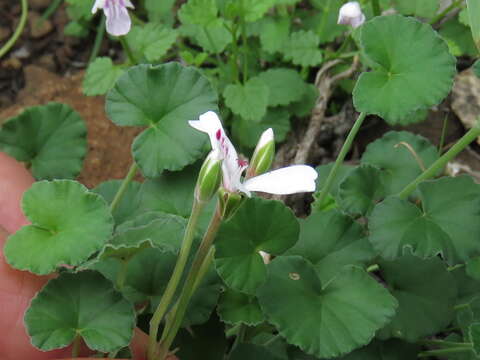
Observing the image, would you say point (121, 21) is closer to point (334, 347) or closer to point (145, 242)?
point (145, 242)

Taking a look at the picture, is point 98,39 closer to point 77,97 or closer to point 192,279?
point 77,97

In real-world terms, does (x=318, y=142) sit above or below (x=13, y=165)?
below

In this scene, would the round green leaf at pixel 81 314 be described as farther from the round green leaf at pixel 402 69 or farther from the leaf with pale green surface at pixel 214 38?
the leaf with pale green surface at pixel 214 38

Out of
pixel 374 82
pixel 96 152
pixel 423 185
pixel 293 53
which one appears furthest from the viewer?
pixel 96 152

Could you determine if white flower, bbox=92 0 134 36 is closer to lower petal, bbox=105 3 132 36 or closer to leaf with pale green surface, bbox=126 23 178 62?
lower petal, bbox=105 3 132 36

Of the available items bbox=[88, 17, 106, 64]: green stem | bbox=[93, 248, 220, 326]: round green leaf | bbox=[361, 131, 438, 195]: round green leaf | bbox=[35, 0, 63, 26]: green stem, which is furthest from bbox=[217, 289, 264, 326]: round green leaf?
bbox=[35, 0, 63, 26]: green stem

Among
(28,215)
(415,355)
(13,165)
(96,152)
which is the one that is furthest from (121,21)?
(415,355)

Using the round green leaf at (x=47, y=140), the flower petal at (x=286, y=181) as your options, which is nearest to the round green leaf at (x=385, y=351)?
the flower petal at (x=286, y=181)

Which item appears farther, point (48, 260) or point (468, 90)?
point (468, 90)
